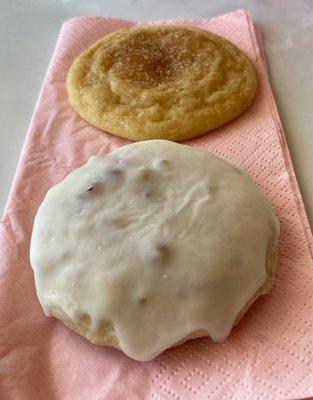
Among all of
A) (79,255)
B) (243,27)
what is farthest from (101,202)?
(243,27)

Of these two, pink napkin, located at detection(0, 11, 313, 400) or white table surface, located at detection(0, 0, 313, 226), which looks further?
white table surface, located at detection(0, 0, 313, 226)

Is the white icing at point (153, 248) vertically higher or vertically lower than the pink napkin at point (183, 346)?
higher

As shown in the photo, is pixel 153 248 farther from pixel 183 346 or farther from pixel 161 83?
pixel 161 83

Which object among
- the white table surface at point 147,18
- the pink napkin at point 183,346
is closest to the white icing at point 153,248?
the pink napkin at point 183,346

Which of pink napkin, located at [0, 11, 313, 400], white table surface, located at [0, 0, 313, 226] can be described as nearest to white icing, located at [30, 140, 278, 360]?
pink napkin, located at [0, 11, 313, 400]

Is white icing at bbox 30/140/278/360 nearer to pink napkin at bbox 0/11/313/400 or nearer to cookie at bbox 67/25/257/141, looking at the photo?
pink napkin at bbox 0/11/313/400

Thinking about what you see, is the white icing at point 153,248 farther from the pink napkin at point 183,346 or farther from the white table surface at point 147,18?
the white table surface at point 147,18

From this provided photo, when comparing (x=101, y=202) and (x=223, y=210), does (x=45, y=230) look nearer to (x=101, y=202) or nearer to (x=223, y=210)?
(x=101, y=202)
